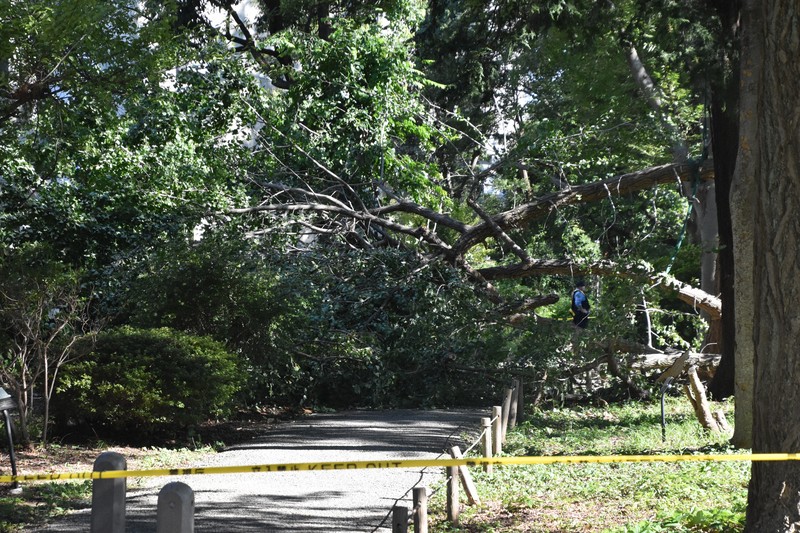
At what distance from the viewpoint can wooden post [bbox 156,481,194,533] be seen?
347 centimetres

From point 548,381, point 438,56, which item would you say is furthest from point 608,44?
point 548,381

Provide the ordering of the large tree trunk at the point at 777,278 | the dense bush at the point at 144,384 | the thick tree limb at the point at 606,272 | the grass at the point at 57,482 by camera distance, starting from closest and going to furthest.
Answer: the large tree trunk at the point at 777,278 → the grass at the point at 57,482 → the dense bush at the point at 144,384 → the thick tree limb at the point at 606,272

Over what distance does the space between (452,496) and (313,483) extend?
223 centimetres

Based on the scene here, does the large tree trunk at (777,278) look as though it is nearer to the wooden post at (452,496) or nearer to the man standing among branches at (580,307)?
the wooden post at (452,496)

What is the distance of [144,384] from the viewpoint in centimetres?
1102

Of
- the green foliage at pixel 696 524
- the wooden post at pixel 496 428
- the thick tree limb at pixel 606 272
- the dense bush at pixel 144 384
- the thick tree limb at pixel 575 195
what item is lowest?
the green foliage at pixel 696 524

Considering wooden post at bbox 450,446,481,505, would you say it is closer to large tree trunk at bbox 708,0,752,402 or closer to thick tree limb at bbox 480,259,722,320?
large tree trunk at bbox 708,0,752,402

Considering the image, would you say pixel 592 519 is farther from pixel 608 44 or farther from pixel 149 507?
pixel 608 44

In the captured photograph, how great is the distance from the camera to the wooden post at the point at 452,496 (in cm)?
731

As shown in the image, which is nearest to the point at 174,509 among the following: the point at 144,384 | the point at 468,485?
the point at 468,485

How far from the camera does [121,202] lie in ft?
58.3

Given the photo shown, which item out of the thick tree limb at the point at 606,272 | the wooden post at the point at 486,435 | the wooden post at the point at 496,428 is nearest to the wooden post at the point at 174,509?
the wooden post at the point at 486,435

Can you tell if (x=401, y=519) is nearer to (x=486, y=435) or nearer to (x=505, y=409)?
(x=486, y=435)

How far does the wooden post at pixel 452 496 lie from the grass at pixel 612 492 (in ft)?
0.30
